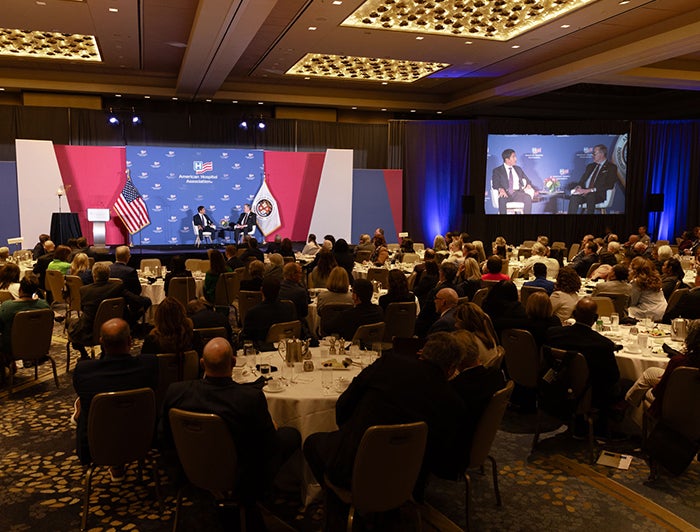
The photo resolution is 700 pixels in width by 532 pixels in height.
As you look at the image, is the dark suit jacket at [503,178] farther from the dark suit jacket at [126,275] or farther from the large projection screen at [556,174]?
the dark suit jacket at [126,275]

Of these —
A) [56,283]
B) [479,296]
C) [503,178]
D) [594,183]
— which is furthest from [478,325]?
[594,183]

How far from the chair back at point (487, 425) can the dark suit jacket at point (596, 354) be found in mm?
1371

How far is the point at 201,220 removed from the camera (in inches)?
653

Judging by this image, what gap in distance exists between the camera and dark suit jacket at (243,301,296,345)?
5.66 metres

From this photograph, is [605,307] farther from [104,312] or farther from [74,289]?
[74,289]

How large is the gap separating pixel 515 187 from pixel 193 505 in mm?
15979

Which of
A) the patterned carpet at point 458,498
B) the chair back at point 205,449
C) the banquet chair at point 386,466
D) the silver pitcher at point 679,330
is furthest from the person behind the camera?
the silver pitcher at point 679,330

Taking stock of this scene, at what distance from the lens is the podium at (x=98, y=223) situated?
602 inches

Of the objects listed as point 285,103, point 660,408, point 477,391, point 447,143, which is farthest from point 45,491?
point 447,143

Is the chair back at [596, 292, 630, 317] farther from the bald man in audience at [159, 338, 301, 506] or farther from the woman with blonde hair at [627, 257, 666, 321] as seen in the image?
the bald man in audience at [159, 338, 301, 506]

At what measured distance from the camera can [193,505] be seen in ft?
13.5

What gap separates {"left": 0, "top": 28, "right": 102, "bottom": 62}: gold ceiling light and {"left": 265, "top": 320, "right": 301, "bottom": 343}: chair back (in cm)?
958

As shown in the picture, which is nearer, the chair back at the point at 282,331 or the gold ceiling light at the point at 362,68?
the chair back at the point at 282,331

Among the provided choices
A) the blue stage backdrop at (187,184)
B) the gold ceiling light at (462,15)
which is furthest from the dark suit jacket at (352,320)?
the blue stage backdrop at (187,184)
